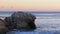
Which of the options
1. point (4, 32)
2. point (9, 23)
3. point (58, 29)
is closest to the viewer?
point (4, 32)

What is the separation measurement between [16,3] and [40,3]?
30 cm

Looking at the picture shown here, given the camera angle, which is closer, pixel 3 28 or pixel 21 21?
pixel 3 28

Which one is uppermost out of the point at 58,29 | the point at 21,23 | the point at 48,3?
the point at 48,3

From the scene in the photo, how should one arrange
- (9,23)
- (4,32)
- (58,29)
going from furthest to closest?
1. (58,29)
2. (9,23)
3. (4,32)

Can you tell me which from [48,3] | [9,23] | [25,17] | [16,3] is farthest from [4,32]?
[48,3]

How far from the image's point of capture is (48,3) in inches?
60.0

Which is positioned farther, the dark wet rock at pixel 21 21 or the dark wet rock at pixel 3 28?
the dark wet rock at pixel 21 21

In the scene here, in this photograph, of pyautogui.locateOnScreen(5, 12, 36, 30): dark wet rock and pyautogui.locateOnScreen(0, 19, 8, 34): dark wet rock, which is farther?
pyautogui.locateOnScreen(5, 12, 36, 30): dark wet rock

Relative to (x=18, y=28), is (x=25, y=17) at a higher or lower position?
higher

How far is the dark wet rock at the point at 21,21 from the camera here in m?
1.31

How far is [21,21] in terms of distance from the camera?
53.1 inches

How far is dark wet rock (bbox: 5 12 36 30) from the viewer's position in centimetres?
131

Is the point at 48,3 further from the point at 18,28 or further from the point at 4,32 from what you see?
the point at 4,32

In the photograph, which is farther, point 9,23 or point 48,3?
point 48,3
